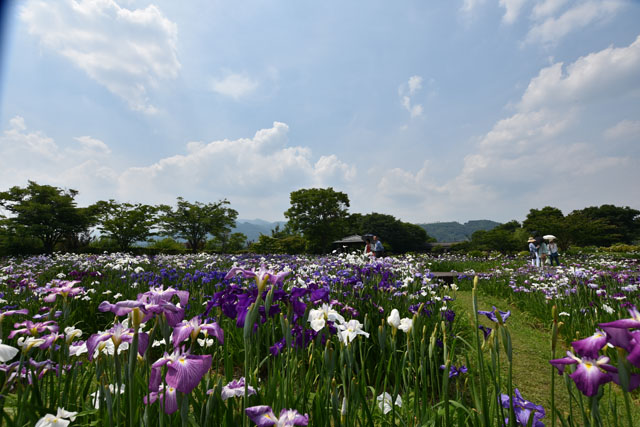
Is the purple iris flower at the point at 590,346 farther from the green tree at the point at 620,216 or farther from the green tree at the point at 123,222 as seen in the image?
the green tree at the point at 620,216

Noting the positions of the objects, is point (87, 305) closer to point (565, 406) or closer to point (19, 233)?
point (565, 406)

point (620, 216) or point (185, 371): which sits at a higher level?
point (620, 216)

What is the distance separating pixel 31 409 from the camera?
164 centimetres

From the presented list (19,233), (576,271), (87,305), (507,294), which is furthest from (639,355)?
(19,233)

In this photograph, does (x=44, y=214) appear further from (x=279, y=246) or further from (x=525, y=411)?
(x=525, y=411)

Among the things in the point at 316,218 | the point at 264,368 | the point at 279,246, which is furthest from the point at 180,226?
the point at 264,368

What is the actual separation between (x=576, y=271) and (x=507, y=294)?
8.18 feet

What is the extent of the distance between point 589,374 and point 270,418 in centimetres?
117

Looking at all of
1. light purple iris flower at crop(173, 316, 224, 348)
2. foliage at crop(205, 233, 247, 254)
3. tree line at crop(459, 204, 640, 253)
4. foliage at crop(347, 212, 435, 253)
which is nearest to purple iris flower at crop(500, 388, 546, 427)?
light purple iris flower at crop(173, 316, 224, 348)

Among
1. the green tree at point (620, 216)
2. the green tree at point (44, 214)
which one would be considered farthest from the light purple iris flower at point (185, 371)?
the green tree at point (620, 216)

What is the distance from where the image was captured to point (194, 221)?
31906mm

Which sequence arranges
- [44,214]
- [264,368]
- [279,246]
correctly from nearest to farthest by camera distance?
[264,368]
[44,214]
[279,246]

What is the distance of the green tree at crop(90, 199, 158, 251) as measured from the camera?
24125 millimetres

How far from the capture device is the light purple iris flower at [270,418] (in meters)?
1.11
